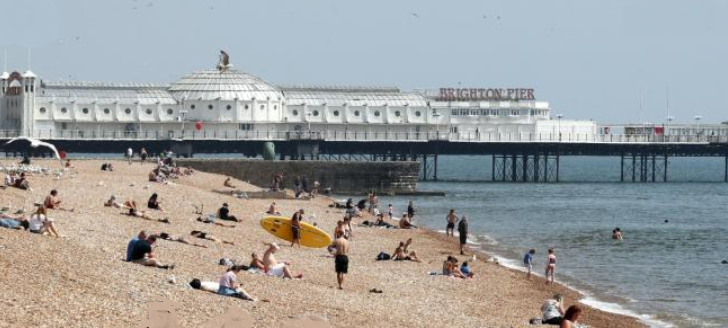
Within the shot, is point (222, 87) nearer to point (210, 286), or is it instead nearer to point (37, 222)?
point (37, 222)

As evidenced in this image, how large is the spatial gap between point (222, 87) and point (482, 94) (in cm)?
1814

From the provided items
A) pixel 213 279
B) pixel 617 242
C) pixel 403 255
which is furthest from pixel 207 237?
pixel 617 242

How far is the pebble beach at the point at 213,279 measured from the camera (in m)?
18.3

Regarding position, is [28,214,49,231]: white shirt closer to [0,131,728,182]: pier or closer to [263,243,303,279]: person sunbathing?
[263,243,303,279]: person sunbathing

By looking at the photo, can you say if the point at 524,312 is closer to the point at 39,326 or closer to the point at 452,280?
the point at 452,280

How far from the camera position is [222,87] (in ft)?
332

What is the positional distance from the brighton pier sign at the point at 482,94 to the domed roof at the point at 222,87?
1163 centimetres

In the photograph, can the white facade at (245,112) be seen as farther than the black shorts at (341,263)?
Yes

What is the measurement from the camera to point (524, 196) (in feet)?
266

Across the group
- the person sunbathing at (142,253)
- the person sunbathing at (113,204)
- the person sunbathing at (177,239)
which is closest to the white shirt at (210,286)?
the person sunbathing at (142,253)

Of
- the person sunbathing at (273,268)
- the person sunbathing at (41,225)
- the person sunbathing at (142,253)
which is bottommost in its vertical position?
the person sunbathing at (273,268)

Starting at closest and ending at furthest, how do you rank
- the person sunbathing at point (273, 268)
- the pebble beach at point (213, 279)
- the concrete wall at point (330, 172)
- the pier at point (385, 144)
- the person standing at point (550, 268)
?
the pebble beach at point (213, 279)
the person sunbathing at point (273, 268)
the person standing at point (550, 268)
the concrete wall at point (330, 172)
the pier at point (385, 144)

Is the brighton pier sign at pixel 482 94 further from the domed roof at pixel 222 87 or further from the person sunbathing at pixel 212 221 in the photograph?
the person sunbathing at pixel 212 221

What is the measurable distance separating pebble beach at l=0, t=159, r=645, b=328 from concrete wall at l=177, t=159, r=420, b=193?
1189 inches
